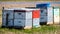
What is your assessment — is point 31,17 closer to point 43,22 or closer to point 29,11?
point 29,11

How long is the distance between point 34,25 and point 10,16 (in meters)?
1.82

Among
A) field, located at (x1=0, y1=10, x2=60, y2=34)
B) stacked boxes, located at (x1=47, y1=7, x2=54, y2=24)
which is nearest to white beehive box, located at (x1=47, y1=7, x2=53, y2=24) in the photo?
stacked boxes, located at (x1=47, y1=7, x2=54, y2=24)

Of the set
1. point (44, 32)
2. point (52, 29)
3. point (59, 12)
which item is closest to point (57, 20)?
point (59, 12)

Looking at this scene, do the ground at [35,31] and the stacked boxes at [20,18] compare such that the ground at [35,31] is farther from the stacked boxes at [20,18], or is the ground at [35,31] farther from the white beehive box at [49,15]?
the white beehive box at [49,15]

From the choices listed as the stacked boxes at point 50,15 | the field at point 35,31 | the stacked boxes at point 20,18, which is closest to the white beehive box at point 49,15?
the stacked boxes at point 50,15

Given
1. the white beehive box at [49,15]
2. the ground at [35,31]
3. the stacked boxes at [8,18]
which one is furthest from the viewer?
the white beehive box at [49,15]

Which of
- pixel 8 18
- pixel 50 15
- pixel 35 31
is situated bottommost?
pixel 35 31

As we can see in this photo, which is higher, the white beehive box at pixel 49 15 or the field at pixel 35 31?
the white beehive box at pixel 49 15

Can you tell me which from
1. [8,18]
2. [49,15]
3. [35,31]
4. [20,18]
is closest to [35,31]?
[35,31]

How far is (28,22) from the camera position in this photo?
683 inches

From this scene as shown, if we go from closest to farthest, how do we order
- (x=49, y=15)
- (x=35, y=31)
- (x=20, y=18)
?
(x=35, y=31), (x=20, y=18), (x=49, y=15)

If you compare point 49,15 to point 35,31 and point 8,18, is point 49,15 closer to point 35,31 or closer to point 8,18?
point 35,31

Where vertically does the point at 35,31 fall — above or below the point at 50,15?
below

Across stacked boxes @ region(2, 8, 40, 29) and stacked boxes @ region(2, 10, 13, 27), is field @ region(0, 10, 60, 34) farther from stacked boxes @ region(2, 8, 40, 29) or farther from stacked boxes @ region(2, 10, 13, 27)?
stacked boxes @ region(2, 10, 13, 27)
